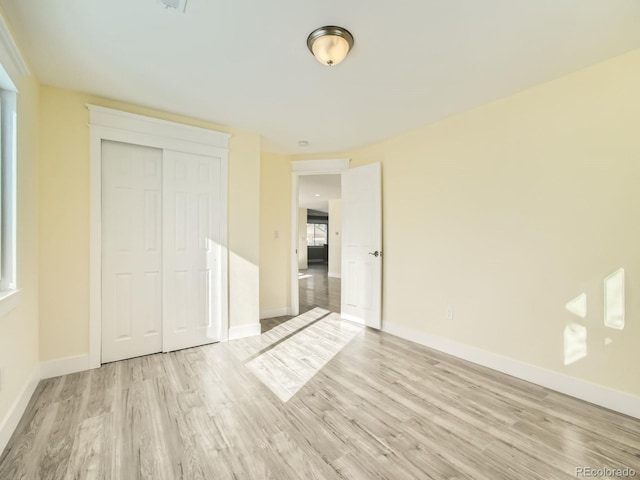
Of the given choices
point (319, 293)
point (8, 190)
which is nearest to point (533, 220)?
point (8, 190)

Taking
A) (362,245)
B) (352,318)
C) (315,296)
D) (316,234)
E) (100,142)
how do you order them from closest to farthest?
1. (100,142)
2. (362,245)
3. (352,318)
4. (315,296)
5. (316,234)

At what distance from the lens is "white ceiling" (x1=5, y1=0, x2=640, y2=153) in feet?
5.13

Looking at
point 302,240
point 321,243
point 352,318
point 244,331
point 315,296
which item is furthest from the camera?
point 321,243

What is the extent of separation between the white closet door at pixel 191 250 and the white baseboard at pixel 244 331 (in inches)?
6.3

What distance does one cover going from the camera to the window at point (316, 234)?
42.9 feet

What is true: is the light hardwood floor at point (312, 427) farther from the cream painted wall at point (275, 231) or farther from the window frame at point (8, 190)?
the cream painted wall at point (275, 231)

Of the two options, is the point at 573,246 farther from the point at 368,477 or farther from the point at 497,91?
the point at 368,477

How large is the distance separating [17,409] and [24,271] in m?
0.89

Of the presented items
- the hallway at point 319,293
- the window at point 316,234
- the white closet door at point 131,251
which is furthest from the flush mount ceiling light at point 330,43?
the window at point 316,234

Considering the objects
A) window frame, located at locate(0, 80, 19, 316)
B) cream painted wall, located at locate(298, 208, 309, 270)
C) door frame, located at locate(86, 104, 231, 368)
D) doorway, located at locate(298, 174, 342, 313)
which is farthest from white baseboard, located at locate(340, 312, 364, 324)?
cream painted wall, located at locate(298, 208, 309, 270)

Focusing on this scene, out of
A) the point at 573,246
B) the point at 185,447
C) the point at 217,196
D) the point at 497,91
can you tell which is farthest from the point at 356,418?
the point at 497,91

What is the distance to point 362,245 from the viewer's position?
3.91 meters

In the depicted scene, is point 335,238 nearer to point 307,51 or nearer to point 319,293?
point 319,293

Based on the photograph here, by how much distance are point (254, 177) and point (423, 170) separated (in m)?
2.00
